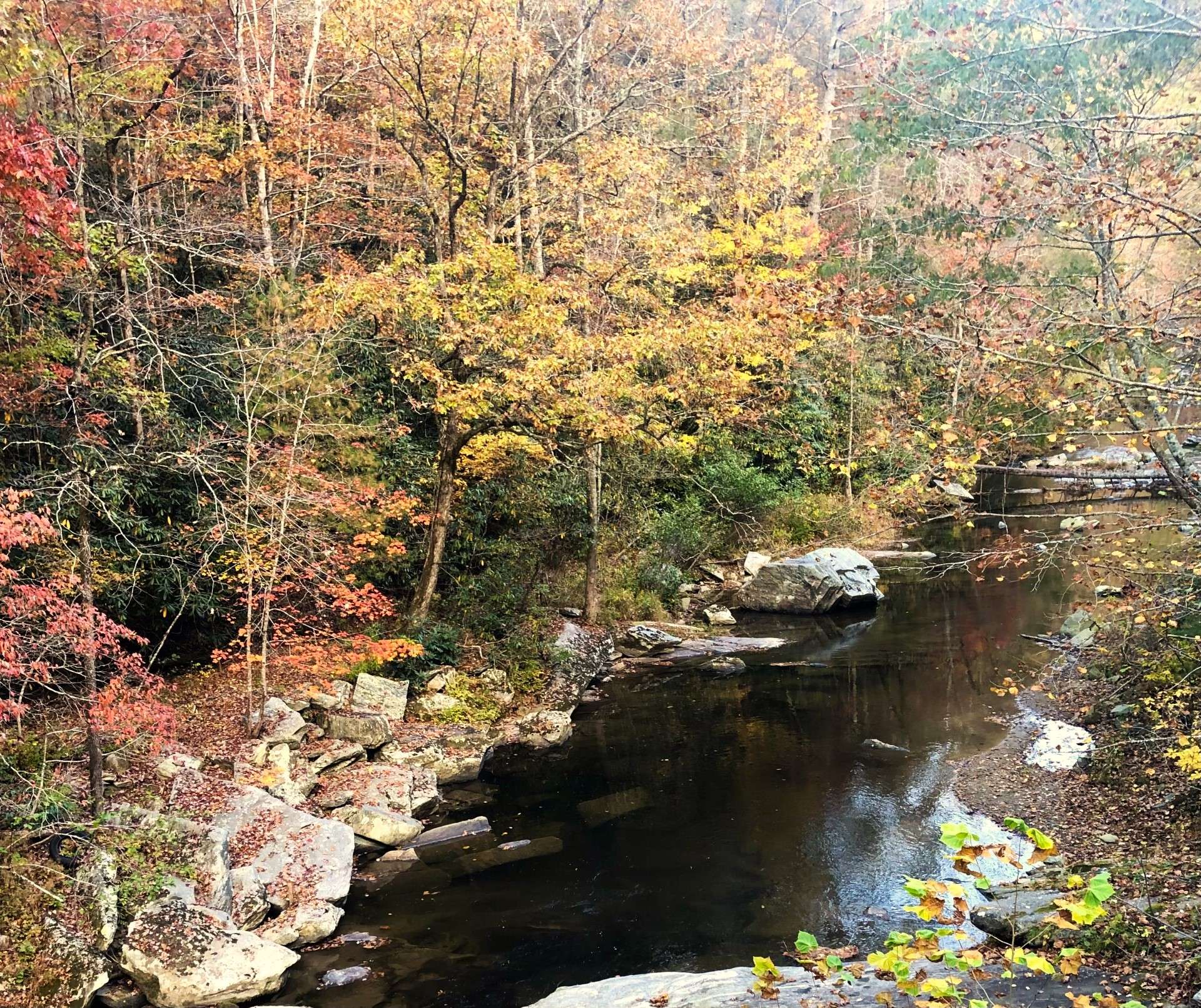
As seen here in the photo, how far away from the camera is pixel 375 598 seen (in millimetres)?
12125

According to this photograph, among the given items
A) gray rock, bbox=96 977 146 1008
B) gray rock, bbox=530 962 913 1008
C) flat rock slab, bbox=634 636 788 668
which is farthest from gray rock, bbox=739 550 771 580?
gray rock, bbox=96 977 146 1008

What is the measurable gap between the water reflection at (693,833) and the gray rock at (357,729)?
1.51 m

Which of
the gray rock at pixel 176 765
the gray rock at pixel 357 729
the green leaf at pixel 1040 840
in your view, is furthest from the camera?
the gray rock at pixel 357 729

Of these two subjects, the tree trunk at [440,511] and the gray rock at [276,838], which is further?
the tree trunk at [440,511]

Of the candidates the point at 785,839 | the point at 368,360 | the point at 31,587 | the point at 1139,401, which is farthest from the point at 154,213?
the point at 1139,401

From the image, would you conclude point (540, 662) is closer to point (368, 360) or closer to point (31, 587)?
point (368, 360)

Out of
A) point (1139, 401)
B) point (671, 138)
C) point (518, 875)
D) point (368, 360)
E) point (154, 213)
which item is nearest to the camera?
point (1139, 401)

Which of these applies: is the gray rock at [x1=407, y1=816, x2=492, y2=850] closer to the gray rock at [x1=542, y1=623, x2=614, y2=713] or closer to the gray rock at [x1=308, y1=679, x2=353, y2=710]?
the gray rock at [x1=308, y1=679, x2=353, y2=710]

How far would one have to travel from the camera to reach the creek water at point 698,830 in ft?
25.1

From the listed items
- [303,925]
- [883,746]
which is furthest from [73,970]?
[883,746]

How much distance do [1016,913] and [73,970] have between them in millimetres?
7567

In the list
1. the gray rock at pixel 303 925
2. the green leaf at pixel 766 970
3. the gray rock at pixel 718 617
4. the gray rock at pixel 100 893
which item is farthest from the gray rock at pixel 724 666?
the green leaf at pixel 766 970

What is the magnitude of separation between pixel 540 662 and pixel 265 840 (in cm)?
665

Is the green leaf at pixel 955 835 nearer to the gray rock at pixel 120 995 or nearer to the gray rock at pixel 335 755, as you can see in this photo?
the gray rock at pixel 120 995
